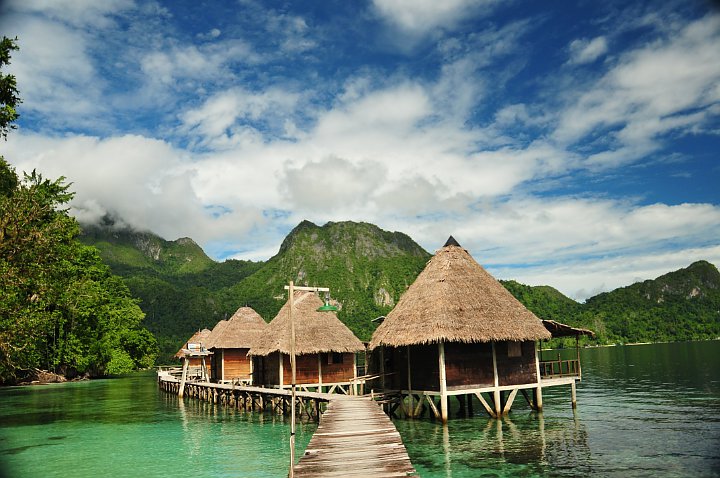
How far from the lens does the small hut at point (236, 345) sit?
119ft

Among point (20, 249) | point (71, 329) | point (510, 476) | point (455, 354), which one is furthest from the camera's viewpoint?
point (71, 329)

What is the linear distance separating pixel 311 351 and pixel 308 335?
3.71ft

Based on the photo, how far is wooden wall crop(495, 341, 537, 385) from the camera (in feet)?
69.6

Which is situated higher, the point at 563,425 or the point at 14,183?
the point at 14,183

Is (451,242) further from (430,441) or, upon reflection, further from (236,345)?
(236,345)

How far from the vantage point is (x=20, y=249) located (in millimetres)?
19547

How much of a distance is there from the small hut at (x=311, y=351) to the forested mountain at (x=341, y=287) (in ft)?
203

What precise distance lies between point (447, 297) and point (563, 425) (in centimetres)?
644

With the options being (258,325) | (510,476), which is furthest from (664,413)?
(258,325)

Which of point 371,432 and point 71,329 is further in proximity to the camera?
point 71,329

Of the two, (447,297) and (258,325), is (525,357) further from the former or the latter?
(258,325)

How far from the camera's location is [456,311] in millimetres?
20797

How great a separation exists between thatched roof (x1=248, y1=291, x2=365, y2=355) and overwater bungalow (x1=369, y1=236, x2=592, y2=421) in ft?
16.1

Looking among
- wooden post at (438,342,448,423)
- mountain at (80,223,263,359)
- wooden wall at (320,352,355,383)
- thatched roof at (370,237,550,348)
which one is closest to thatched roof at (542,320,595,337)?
thatched roof at (370,237,550,348)
